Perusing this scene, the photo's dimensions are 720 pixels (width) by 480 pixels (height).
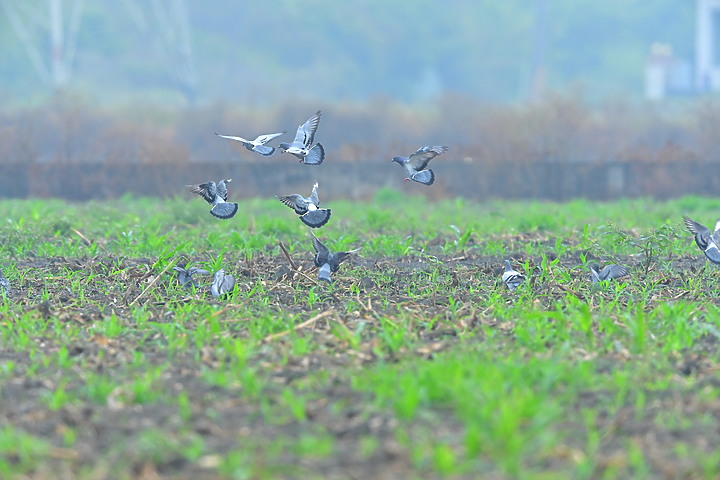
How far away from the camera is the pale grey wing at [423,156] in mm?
7960

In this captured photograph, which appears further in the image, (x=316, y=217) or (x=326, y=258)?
(x=326, y=258)

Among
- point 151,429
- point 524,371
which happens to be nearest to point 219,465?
point 151,429

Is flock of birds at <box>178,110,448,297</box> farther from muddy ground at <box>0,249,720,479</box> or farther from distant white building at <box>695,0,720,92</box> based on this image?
distant white building at <box>695,0,720,92</box>

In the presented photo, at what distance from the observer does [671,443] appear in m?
4.40

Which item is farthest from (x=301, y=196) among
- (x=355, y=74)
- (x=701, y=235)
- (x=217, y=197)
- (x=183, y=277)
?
(x=355, y=74)

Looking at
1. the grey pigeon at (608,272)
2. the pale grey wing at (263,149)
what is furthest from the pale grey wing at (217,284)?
the grey pigeon at (608,272)

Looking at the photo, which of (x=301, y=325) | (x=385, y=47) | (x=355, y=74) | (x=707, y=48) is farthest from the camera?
(x=385, y=47)

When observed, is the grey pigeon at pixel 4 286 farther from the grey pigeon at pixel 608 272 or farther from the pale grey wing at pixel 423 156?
the grey pigeon at pixel 608 272

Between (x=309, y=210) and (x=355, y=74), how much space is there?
5097 centimetres

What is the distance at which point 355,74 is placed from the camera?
57969mm

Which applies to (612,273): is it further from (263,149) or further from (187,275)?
(187,275)

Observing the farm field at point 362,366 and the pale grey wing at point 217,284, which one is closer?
the farm field at point 362,366

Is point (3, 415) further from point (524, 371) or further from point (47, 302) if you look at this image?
point (47, 302)

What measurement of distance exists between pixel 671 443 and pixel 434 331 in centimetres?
222
